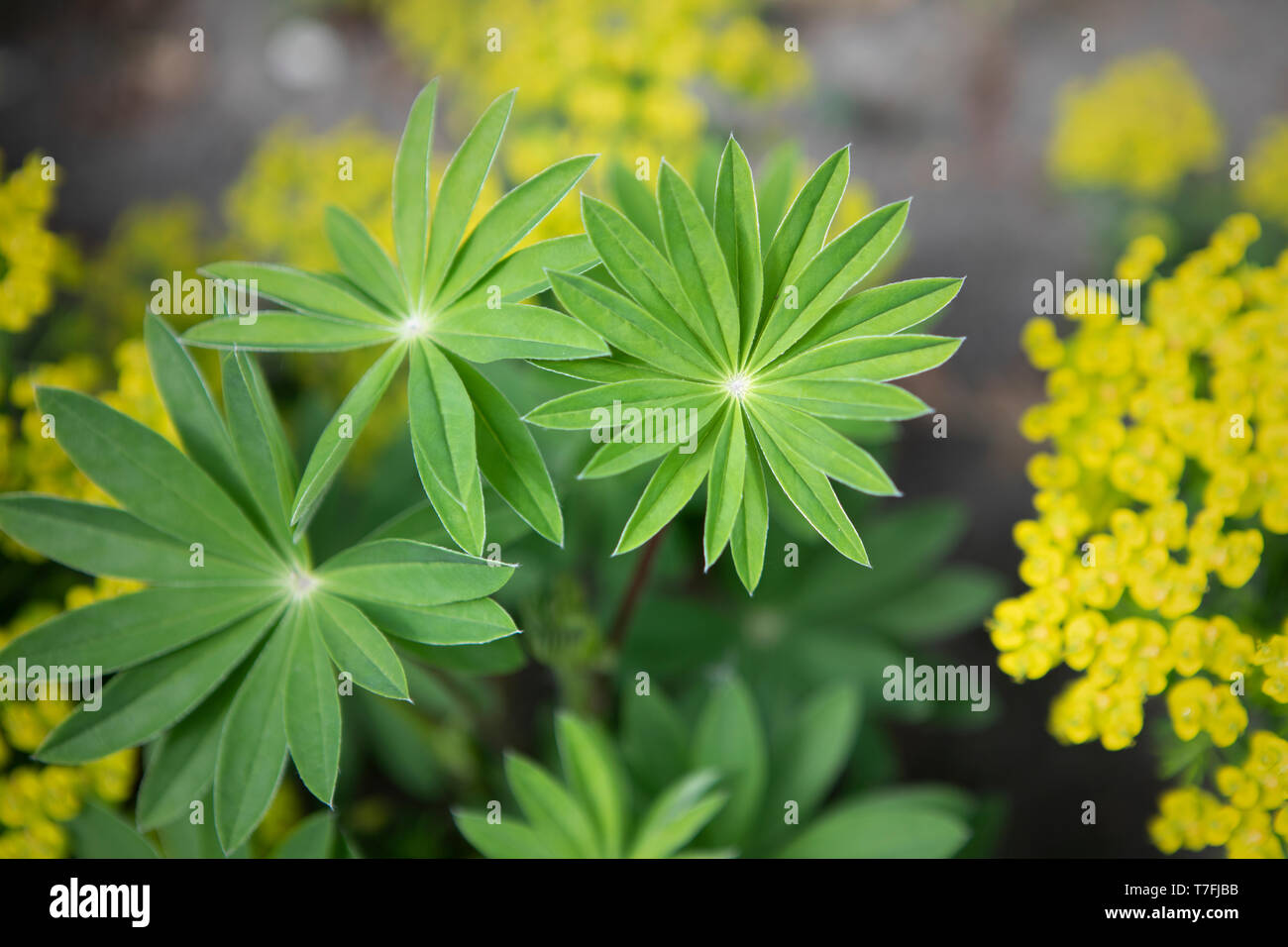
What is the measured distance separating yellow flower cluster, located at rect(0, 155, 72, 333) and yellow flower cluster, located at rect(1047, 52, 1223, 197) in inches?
94.5

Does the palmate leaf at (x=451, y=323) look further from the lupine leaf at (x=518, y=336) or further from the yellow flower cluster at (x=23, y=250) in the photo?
the yellow flower cluster at (x=23, y=250)

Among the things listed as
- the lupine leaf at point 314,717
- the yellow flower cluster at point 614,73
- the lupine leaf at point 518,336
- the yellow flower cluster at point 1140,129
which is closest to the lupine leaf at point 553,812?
the lupine leaf at point 314,717

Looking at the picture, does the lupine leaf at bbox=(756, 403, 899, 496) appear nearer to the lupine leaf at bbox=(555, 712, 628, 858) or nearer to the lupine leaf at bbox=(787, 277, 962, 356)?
the lupine leaf at bbox=(787, 277, 962, 356)

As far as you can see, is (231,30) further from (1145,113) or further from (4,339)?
(1145,113)

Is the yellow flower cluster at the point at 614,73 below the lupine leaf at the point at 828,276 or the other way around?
the other way around

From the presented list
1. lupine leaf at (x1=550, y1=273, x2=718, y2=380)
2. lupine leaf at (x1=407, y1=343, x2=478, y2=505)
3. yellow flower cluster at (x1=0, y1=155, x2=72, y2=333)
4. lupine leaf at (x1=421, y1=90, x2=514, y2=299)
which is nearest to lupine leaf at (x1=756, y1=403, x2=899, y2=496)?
lupine leaf at (x1=550, y1=273, x2=718, y2=380)

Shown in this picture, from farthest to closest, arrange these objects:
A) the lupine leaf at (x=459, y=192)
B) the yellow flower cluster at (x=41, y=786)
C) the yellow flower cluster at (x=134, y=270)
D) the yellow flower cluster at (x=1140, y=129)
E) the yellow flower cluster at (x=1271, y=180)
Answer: the yellow flower cluster at (x=1140, y=129) → the yellow flower cluster at (x=1271, y=180) → the yellow flower cluster at (x=134, y=270) → the yellow flower cluster at (x=41, y=786) → the lupine leaf at (x=459, y=192)

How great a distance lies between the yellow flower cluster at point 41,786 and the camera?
139 centimetres

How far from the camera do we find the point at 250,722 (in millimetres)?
1226

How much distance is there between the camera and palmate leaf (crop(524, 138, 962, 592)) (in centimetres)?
109

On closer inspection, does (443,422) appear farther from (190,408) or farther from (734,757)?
(734,757)

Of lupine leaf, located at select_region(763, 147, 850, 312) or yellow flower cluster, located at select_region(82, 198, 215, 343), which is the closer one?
lupine leaf, located at select_region(763, 147, 850, 312)

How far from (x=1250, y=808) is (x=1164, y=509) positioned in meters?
0.43
